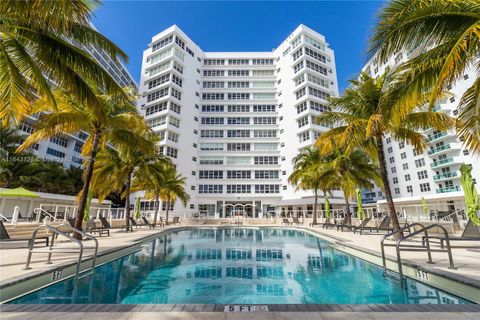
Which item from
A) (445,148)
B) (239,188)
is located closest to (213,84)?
(239,188)

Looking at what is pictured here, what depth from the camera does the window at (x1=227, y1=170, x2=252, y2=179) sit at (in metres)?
46.1

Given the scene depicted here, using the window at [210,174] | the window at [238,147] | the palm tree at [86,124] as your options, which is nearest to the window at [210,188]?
the window at [210,174]

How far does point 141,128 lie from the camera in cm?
1260

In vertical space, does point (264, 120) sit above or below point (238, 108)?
below

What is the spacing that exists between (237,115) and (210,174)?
13.8 meters

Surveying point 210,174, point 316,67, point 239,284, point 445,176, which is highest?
point 316,67

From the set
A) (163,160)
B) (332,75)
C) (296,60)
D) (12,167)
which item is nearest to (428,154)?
(332,75)

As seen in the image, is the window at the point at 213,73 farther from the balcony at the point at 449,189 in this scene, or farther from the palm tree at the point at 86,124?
the balcony at the point at 449,189

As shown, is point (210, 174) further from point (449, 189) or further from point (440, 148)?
point (440, 148)

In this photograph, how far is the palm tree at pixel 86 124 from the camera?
9.78m

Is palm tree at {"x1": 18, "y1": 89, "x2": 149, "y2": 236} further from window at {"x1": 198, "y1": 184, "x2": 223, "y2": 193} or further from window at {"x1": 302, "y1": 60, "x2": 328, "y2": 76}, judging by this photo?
window at {"x1": 302, "y1": 60, "x2": 328, "y2": 76}

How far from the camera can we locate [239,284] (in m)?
6.43

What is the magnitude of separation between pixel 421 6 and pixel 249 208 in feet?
135

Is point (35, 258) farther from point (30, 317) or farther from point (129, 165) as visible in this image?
point (129, 165)
